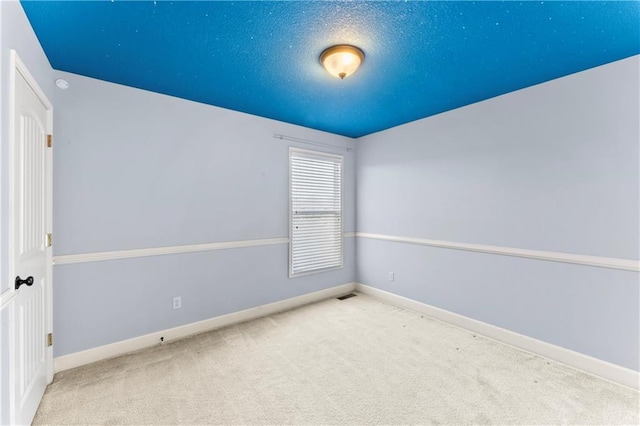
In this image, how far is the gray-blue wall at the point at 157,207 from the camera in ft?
7.71

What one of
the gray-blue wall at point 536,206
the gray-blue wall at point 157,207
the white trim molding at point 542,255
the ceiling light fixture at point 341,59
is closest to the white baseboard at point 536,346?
the gray-blue wall at point 536,206

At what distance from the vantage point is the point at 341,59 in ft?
6.61

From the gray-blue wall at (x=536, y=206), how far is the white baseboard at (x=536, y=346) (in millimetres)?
60

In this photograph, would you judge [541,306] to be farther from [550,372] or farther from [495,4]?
[495,4]

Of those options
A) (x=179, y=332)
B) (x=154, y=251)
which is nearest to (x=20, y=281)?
(x=154, y=251)

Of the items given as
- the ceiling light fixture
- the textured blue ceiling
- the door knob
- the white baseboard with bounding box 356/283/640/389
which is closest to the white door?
the door knob

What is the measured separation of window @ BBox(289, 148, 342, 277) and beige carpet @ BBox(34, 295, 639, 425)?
1.19 m

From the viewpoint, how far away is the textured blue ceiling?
162 centimetres

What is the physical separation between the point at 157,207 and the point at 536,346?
12.4ft

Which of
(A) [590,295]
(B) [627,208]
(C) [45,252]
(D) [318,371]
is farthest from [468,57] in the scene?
(C) [45,252]

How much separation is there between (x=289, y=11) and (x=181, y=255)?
238 centimetres

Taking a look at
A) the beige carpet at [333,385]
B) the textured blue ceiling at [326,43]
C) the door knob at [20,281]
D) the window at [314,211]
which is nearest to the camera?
the door knob at [20,281]

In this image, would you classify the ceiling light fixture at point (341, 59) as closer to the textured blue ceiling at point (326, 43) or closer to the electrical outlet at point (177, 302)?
the textured blue ceiling at point (326, 43)

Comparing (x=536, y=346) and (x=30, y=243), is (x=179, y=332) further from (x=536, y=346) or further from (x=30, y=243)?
(x=536, y=346)
